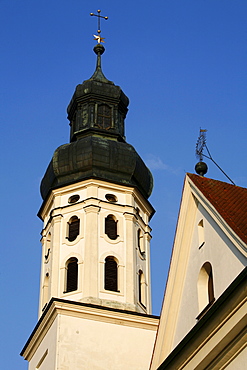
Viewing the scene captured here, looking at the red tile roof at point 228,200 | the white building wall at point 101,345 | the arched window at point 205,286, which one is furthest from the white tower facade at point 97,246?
the arched window at point 205,286

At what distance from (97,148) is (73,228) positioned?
3500 millimetres

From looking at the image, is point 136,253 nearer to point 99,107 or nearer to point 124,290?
point 124,290

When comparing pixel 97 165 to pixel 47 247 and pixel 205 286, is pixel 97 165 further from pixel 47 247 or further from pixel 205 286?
pixel 205 286

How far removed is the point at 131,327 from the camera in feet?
76.7

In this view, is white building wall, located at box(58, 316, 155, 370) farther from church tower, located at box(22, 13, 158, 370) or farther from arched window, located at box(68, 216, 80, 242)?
arched window, located at box(68, 216, 80, 242)

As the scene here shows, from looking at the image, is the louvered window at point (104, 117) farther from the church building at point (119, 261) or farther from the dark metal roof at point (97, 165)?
the dark metal roof at point (97, 165)

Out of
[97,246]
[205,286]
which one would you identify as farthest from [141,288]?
[205,286]

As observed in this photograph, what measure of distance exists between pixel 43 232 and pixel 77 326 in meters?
5.57

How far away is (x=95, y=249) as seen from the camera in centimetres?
2522

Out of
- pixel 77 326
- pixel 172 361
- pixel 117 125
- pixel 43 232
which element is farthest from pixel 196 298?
pixel 117 125

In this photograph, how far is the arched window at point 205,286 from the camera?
12.7 meters

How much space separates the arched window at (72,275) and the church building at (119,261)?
36 millimetres

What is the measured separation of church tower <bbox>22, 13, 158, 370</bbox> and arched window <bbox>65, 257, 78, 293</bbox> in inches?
1.3

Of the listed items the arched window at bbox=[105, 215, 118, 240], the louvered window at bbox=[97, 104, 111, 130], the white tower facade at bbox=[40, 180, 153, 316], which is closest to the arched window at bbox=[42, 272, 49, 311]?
the white tower facade at bbox=[40, 180, 153, 316]
